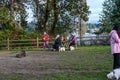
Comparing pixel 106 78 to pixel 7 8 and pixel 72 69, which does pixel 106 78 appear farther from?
pixel 7 8

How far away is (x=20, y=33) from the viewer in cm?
4294

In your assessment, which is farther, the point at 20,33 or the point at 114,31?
the point at 20,33

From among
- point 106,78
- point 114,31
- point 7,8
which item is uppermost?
point 7,8

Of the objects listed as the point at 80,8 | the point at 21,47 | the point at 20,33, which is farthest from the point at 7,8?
the point at 80,8

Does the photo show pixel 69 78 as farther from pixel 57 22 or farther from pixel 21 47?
pixel 57 22

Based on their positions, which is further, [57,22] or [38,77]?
[57,22]

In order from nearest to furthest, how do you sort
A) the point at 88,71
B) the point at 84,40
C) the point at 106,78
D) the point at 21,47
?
1. the point at 106,78
2. the point at 88,71
3. the point at 21,47
4. the point at 84,40

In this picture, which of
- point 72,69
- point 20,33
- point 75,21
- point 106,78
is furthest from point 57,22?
point 106,78

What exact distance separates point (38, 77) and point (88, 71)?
2.72 metres

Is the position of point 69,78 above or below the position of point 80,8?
below

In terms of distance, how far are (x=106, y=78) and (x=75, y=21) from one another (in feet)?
125

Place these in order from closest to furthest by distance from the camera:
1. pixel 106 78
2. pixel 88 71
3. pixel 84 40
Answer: pixel 106 78 → pixel 88 71 → pixel 84 40

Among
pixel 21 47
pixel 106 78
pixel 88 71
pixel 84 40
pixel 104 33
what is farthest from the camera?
pixel 104 33

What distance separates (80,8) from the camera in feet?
165
